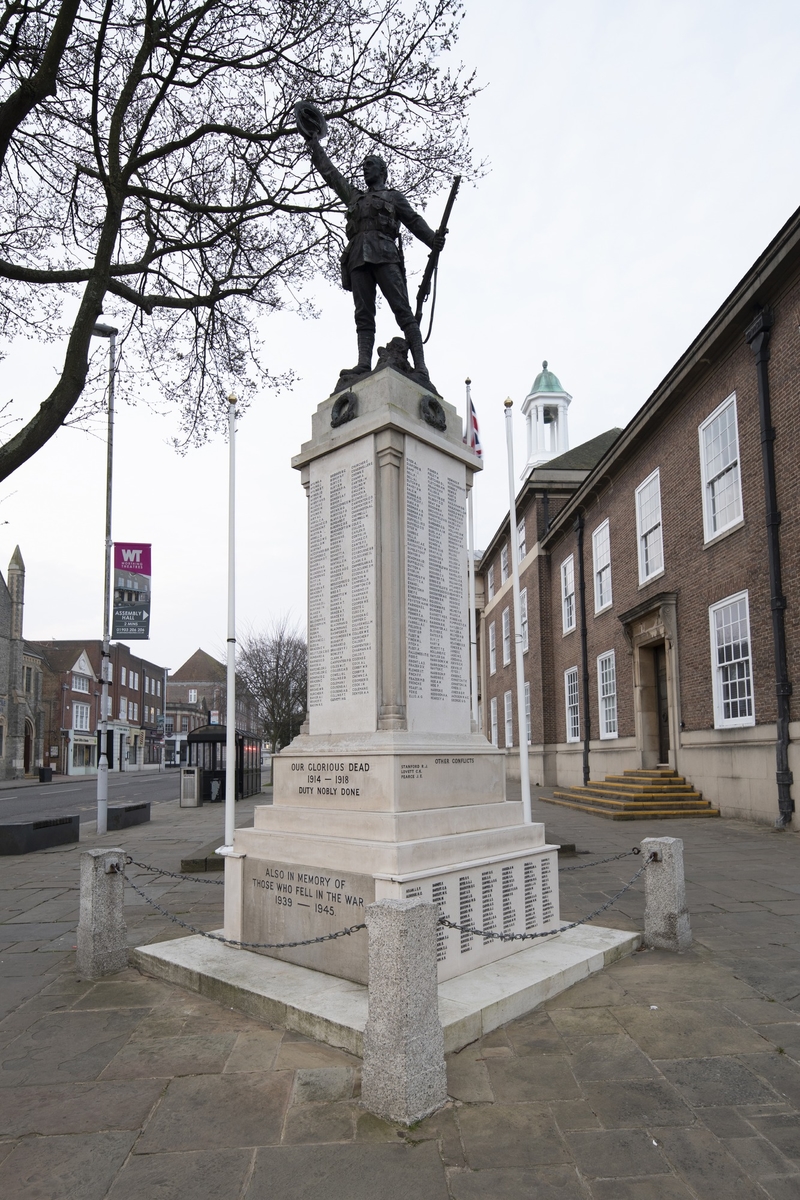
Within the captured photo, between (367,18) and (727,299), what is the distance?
24.9 ft

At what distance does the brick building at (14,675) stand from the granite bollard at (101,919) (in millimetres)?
46665

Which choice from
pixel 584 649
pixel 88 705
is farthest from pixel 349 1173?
pixel 88 705

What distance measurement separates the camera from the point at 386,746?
523 centimetres

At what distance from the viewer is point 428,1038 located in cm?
344

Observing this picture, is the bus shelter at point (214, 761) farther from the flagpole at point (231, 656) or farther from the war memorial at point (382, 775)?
the war memorial at point (382, 775)

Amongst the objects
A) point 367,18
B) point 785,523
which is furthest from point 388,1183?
point 367,18

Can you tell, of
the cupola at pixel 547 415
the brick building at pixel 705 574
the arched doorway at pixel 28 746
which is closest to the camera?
the brick building at pixel 705 574

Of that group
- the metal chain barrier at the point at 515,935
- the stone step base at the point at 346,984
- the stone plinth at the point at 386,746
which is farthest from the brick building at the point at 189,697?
the metal chain barrier at the point at 515,935

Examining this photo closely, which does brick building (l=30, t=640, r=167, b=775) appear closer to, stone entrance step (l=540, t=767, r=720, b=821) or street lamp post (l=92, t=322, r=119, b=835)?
street lamp post (l=92, t=322, r=119, b=835)

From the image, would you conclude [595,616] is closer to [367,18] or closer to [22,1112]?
[367,18]

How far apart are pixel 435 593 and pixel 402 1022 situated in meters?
3.25

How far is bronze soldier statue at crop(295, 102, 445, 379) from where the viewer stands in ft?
21.4

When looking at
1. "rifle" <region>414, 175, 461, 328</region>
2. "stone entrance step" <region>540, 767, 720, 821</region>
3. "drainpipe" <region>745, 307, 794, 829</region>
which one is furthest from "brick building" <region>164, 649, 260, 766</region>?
"rifle" <region>414, 175, 461, 328</region>

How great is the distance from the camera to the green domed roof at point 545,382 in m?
45.5
